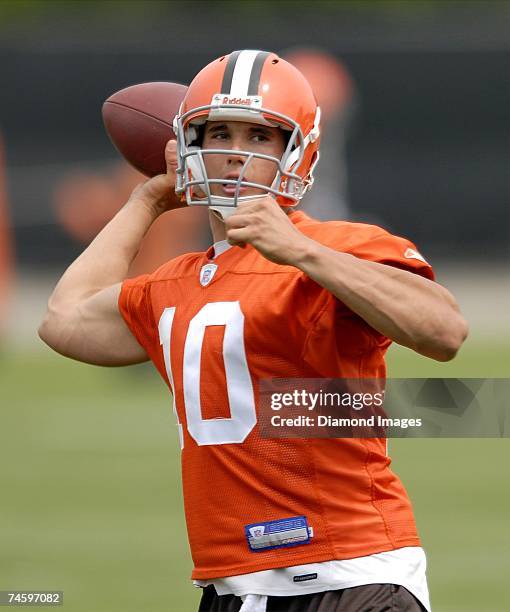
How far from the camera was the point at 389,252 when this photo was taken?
276 centimetres

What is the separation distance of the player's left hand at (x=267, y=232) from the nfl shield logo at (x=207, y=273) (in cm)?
32

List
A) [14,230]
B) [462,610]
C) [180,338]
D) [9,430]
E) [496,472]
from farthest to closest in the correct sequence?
[14,230] → [9,430] → [496,472] → [462,610] → [180,338]

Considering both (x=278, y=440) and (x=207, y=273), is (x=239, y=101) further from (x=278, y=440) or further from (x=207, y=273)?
(x=278, y=440)

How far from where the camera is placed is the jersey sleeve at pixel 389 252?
2752mm

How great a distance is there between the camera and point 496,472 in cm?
741

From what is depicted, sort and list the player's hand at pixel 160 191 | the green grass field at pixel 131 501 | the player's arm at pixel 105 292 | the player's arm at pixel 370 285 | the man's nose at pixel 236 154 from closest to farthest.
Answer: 1. the player's arm at pixel 370 285
2. the man's nose at pixel 236 154
3. the player's arm at pixel 105 292
4. the player's hand at pixel 160 191
5. the green grass field at pixel 131 501

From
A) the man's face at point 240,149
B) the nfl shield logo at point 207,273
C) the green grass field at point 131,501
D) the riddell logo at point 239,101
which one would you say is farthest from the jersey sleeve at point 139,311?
the green grass field at point 131,501

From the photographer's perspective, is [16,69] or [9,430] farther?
[16,69]

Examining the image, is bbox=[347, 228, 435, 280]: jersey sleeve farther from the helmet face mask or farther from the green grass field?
the green grass field

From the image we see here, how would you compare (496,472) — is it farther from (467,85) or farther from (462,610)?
(467,85)

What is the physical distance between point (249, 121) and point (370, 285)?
0.60 meters

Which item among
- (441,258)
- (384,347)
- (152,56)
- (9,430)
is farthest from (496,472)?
(152,56)

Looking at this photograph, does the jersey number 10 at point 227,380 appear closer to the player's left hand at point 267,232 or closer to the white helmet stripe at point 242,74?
the player's left hand at point 267,232

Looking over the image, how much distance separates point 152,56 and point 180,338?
13596 mm
